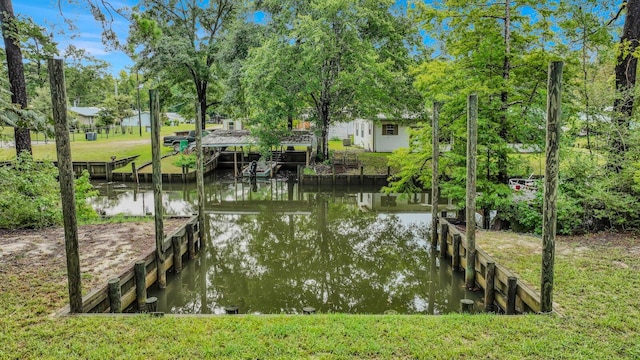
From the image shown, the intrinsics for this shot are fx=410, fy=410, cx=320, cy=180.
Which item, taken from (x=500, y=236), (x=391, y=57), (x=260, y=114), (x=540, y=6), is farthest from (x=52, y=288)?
(x=391, y=57)

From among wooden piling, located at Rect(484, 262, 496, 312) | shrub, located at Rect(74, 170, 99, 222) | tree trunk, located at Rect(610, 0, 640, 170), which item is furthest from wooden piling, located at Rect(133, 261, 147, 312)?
tree trunk, located at Rect(610, 0, 640, 170)

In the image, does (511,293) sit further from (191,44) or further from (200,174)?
(191,44)

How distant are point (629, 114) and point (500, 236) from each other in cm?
454

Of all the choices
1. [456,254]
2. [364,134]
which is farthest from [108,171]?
[456,254]

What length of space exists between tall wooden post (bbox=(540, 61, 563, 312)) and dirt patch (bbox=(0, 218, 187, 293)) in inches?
281

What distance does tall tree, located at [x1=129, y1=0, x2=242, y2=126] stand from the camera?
27297 mm

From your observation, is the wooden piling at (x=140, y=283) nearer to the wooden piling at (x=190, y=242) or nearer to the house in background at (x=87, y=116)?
the wooden piling at (x=190, y=242)

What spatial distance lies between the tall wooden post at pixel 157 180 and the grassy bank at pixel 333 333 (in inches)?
81.2

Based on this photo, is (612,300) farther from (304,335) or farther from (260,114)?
(260,114)

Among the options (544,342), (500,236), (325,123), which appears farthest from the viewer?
(325,123)

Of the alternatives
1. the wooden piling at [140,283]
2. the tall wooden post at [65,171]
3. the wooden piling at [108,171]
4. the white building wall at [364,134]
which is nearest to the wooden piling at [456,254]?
the wooden piling at [140,283]

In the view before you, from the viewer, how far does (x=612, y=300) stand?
6.09 metres

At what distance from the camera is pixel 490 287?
7559mm

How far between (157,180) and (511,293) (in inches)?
267
